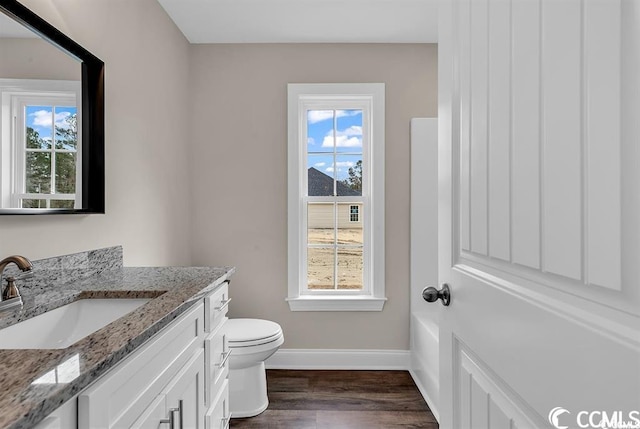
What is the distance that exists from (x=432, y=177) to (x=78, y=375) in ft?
8.70

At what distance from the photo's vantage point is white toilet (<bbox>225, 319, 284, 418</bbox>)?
2.24m

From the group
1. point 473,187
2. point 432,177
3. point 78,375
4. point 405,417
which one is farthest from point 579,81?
point 432,177

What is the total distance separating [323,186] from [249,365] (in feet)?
4.64

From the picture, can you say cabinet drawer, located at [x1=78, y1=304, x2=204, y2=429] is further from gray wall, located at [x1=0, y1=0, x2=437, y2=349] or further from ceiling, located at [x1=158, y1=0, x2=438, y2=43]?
ceiling, located at [x1=158, y1=0, x2=438, y2=43]

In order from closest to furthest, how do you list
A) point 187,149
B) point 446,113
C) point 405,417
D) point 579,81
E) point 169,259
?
point 579,81, point 446,113, point 405,417, point 169,259, point 187,149

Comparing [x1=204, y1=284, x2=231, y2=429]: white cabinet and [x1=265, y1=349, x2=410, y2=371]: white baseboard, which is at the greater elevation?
[x1=204, y1=284, x2=231, y2=429]: white cabinet

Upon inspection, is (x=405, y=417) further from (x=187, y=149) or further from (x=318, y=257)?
(x=187, y=149)

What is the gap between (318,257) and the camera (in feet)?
10.3

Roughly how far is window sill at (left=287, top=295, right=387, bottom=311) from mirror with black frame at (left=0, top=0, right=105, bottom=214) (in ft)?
5.24

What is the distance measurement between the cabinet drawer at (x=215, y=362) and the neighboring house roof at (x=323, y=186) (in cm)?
154

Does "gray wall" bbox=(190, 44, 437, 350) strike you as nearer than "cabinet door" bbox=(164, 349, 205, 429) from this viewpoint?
No

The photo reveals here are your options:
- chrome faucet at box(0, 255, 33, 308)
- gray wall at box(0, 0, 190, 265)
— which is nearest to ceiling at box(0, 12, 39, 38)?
gray wall at box(0, 0, 190, 265)

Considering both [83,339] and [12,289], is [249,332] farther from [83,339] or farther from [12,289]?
[83,339]

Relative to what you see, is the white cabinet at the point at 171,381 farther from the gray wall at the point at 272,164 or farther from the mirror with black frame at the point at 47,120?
the gray wall at the point at 272,164
